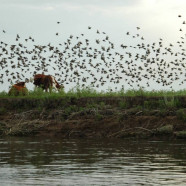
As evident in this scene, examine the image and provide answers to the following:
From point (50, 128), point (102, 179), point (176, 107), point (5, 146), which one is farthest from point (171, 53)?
point (102, 179)

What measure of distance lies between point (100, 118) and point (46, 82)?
7681 mm

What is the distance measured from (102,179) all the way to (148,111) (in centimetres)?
1221

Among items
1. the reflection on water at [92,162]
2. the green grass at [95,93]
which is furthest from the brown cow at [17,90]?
the reflection on water at [92,162]

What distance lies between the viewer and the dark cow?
96.0 ft

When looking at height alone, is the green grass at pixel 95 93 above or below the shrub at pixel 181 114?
above

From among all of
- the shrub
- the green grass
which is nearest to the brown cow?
the green grass

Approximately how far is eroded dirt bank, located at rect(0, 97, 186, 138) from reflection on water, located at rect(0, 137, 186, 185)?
6.20 feet

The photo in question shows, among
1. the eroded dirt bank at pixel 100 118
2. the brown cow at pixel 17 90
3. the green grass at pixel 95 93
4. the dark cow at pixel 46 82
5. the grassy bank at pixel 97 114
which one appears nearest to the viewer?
the eroded dirt bank at pixel 100 118

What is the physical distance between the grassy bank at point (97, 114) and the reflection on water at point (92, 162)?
1.92 meters

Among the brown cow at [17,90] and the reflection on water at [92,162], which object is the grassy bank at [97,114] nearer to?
the brown cow at [17,90]

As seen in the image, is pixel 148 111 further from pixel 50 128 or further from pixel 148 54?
pixel 148 54

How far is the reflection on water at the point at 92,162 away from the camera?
1012cm

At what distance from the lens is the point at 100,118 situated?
22.3m

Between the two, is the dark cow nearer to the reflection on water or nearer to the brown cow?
the brown cow
